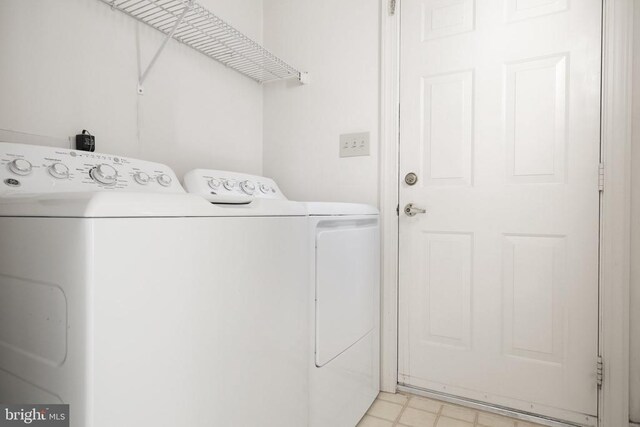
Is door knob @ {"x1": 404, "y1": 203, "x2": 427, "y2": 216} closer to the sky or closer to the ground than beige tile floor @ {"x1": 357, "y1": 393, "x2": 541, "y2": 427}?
closer to the sky

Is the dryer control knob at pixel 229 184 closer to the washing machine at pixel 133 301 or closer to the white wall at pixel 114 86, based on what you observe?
the white wall at pixel 114 86

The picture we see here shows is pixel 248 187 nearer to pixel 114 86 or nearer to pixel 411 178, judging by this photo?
pixel 114 86

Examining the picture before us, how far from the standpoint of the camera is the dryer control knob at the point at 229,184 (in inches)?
58.9

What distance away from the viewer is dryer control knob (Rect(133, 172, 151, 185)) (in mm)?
1129

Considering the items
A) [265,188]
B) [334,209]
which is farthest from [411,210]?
[265,188]

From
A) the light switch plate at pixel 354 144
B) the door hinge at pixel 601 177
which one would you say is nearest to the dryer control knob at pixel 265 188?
the light switch plate at pixel 354 144

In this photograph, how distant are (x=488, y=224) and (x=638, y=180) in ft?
1.86

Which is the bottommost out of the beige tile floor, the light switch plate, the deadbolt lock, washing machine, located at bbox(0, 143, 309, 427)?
the beige tile floor

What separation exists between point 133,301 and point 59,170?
0.57 metres

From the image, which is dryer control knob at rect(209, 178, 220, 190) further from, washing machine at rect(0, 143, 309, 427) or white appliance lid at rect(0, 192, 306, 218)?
white appliance lid at rect(0, 192, 306, 218)

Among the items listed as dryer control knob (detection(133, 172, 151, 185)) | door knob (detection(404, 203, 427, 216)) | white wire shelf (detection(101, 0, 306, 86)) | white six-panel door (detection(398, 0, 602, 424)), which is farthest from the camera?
door knob (detection(404, 203, 427, 216))

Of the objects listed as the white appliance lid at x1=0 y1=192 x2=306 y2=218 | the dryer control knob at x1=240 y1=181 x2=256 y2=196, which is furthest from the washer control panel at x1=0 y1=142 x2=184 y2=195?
the dryer control knob at x1=240 y1=181 x2=256 y2=196

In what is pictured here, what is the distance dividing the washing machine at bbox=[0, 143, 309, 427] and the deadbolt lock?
36.7 inches

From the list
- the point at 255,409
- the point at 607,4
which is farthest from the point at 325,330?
the point at 607,4
